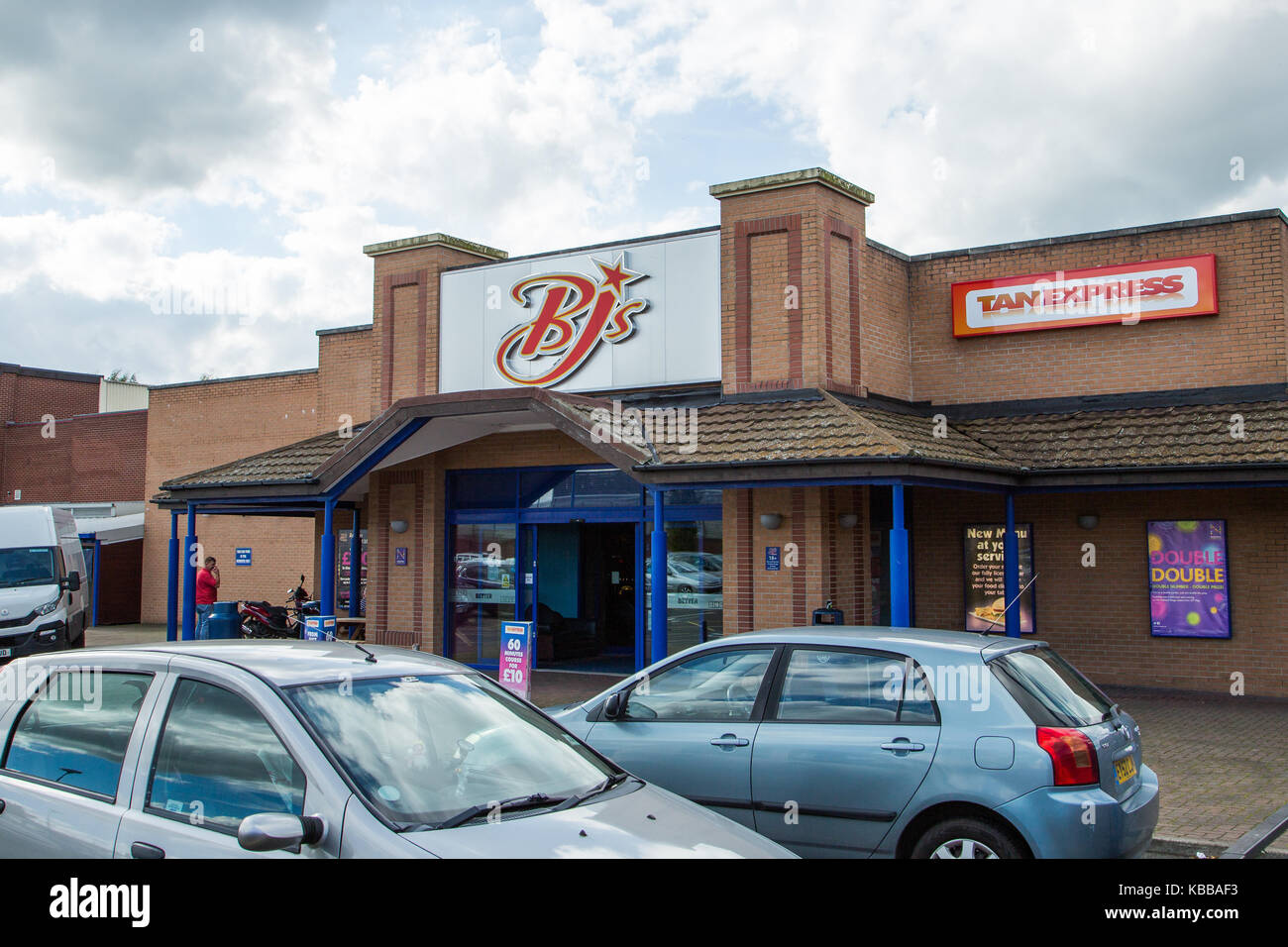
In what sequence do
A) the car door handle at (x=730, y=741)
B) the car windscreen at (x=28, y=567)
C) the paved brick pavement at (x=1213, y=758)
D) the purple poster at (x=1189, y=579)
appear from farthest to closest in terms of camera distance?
1. the car windscreen at (x=28, y=567)
2. the purple poster at (x=1189, y=579)
3. the paved brick pavement at (x=1213, y=758)
4. the car door handle at (x=730, y=741)

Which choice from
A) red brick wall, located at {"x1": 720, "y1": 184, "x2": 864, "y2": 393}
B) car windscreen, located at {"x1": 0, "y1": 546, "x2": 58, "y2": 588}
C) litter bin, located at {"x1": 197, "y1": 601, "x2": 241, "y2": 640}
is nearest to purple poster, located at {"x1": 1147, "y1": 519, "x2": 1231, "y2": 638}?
red brick wall, located at {"x1": 720, "y1": 184, "x2": 864, "y2": 393}

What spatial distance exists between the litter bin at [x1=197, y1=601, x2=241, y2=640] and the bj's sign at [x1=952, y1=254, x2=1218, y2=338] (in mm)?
11400

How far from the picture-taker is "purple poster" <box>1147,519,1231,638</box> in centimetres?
1355

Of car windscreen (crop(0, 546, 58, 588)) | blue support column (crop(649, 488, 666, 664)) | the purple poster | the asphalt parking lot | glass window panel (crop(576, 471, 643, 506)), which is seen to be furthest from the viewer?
car windscreen (crop(0, 546, 58, 588))

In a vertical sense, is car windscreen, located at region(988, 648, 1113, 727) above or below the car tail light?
above

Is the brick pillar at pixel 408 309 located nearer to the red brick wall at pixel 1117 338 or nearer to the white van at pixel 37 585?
the white van at pixel 37 585

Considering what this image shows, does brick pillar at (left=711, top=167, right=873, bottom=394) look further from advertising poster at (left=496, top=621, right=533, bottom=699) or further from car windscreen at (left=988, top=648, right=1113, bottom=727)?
car windscreen at (left=988, top=648, right=1113, bottom=727)

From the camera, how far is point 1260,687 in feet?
43.8

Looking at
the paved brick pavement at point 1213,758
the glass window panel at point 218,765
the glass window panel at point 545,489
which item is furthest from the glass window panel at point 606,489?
the glass window panel at point 218,765

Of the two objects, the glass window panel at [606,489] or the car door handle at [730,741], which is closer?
the car door handle at [730,741]

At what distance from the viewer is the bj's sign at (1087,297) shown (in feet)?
46.1

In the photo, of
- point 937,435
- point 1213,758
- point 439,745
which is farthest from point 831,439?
point 439,745

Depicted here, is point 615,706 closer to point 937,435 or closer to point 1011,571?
point 937,435

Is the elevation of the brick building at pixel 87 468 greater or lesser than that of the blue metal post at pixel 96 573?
greater
